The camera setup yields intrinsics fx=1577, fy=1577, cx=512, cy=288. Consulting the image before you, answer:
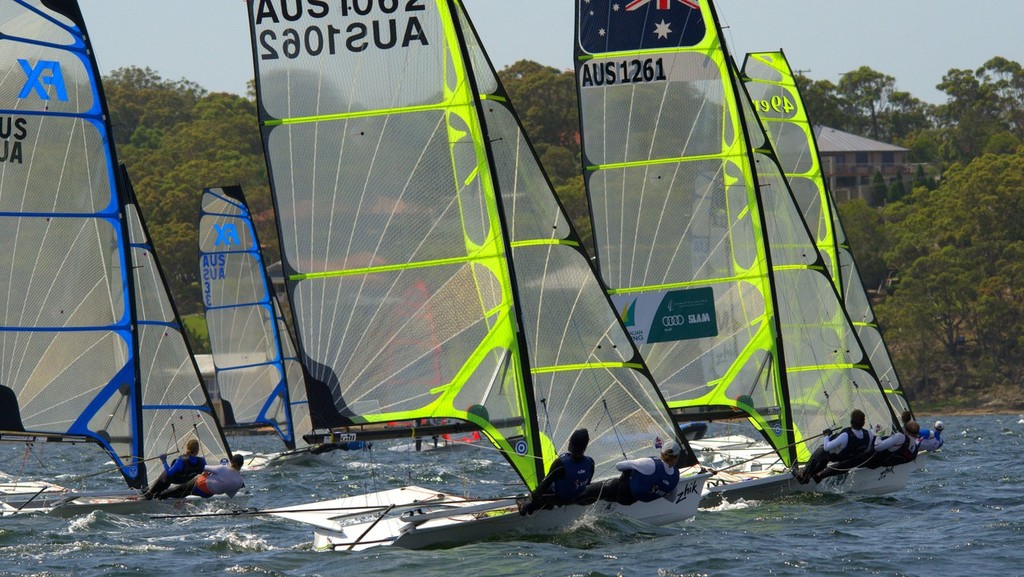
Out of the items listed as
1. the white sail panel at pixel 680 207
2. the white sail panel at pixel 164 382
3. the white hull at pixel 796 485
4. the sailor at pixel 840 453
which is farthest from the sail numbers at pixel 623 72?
the white sail panel at pixel 164 382

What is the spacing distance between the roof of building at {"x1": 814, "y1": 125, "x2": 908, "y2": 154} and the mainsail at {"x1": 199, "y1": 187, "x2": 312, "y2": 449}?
65871mm

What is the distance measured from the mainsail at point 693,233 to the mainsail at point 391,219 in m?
5.66

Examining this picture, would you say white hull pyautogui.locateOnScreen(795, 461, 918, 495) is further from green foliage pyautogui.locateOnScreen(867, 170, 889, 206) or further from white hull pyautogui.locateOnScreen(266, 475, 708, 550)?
green foliage pyautogui.locateOnScreen(867, 170, 889, 206)

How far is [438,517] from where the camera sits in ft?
48.6

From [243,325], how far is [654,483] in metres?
21.2

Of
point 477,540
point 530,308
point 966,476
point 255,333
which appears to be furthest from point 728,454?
point 255,333

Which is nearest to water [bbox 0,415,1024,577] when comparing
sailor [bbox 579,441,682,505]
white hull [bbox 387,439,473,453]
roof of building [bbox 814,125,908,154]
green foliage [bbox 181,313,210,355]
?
sailor [bbox 579,441,682,505]

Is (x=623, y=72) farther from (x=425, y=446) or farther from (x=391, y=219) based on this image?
(x=425, y=446)

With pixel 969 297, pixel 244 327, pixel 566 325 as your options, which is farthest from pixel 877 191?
pixel 566 325

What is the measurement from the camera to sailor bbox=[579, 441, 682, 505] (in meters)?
15.1

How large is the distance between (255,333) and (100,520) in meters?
17.4

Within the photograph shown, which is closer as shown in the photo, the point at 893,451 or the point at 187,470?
the point at 187,470

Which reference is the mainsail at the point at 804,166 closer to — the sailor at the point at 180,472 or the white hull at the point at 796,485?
the white hull at the point at 796,485

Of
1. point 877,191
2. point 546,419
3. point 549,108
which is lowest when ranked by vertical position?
point 546,419
